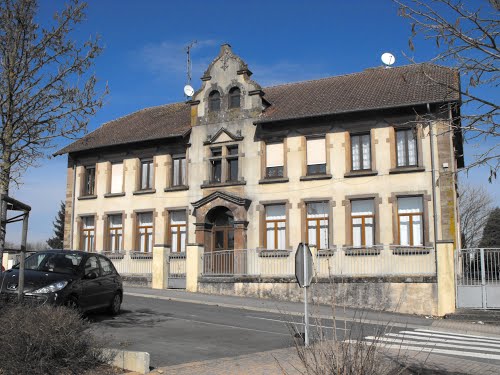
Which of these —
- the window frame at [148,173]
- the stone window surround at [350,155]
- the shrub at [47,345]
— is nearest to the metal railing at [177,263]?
the window frame at [148,173]

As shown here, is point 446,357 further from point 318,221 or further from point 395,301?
point 318,221

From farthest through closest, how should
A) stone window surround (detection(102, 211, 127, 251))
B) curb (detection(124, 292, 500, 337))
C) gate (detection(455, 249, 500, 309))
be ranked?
stone window surround (detection(102, 211, 127, 251))
gate (detection(455, 249, 500, 309))
curb (detection(124, 292, 500, 337))

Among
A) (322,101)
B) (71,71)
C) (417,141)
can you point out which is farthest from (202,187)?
(71,71)

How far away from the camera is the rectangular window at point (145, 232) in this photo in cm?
2927

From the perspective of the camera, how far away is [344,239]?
2433 centimetres

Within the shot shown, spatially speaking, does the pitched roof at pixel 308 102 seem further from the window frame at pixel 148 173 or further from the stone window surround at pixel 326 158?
the window frame at pixel 148 173

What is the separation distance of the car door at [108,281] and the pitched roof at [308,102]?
537 inches

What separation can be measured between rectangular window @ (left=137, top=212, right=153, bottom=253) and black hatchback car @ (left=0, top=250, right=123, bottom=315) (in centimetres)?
1472

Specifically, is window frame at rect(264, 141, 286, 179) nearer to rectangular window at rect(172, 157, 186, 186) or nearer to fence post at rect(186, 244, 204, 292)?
rectangular window at rect(172, 157, 186, 186)

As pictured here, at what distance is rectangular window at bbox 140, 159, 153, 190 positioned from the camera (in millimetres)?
30078

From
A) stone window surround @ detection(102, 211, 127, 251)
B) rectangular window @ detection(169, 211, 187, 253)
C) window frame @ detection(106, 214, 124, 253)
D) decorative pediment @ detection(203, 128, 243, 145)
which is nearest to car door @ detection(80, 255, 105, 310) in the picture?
rectangular window @ detection(169, 211, 187, 253)

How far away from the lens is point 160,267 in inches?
985

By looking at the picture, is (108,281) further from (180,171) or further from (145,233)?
(145,233)

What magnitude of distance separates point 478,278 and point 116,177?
2014 cm
